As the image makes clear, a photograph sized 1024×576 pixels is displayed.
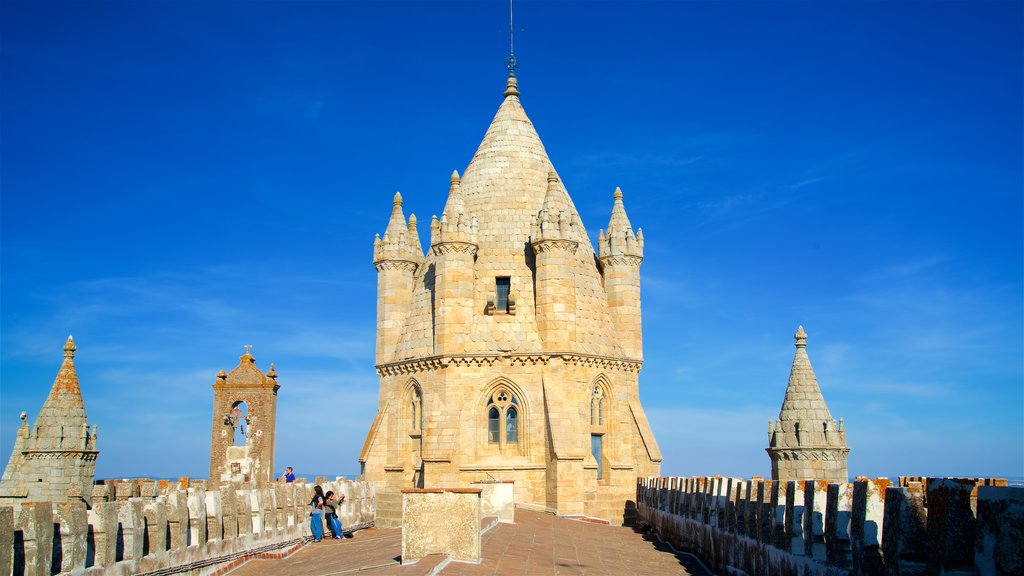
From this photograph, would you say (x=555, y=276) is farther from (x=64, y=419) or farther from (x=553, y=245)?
(x=64, y=419)

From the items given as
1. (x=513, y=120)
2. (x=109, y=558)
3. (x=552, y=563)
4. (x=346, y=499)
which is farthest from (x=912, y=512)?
(x=513, y=120)

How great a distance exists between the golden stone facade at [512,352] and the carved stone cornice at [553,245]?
0.05m

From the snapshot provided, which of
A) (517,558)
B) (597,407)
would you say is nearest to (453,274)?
(597,407)

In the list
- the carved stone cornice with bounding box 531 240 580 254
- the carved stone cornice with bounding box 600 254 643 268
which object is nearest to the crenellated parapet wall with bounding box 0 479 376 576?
the carved stone cornice with bounding box 531 240 580 254

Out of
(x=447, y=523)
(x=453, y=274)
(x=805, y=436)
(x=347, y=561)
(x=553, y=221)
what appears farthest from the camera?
(x=553, y=221)

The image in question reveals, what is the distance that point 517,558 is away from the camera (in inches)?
580

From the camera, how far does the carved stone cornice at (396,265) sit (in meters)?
34.0

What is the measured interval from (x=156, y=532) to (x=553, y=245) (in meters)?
19.2

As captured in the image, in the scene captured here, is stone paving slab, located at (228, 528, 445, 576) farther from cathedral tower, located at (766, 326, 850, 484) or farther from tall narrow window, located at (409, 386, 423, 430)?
cathedral tower, located at (766, 326, 850, 484)

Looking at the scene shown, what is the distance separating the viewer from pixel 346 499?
25641 millimetres

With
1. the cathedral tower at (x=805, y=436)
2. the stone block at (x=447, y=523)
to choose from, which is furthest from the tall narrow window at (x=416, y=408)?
the stone block at (x=447, y=523)

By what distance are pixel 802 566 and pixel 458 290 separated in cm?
2123

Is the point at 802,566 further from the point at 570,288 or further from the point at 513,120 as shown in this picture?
the point at 513,120

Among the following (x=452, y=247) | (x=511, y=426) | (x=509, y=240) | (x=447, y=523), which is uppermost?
(x=509, y=240)
